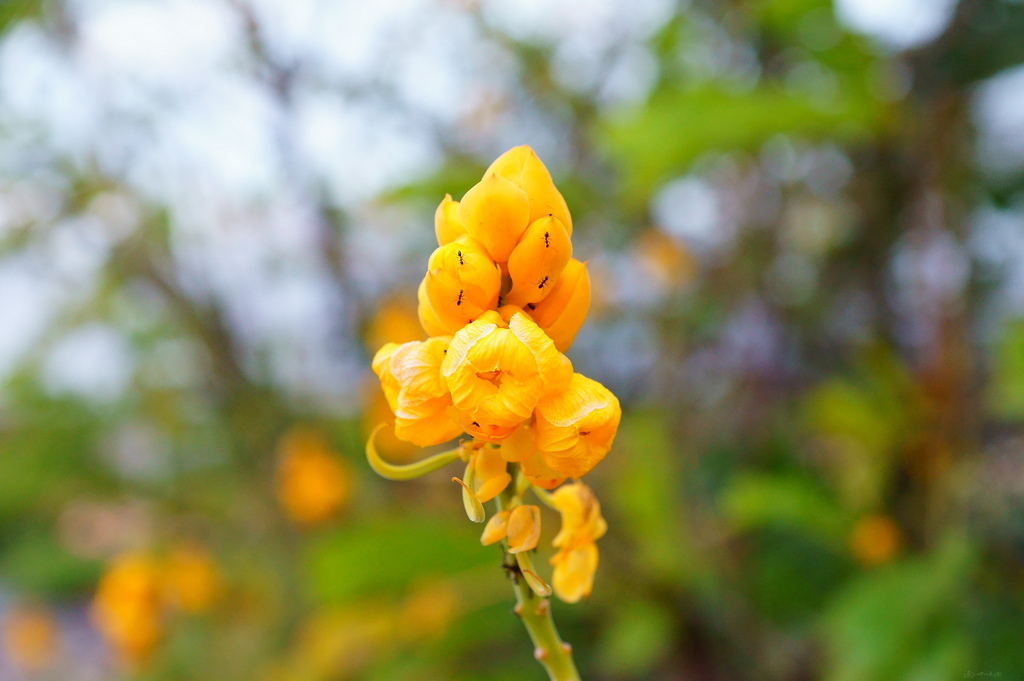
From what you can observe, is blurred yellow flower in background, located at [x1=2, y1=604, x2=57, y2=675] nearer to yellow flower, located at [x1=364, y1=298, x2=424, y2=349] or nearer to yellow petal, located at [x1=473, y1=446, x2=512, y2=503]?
yellow flower, located at [x1=364, y1=298, x2=424, y2=349]

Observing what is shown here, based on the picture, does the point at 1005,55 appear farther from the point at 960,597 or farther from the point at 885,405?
the point at 960,597

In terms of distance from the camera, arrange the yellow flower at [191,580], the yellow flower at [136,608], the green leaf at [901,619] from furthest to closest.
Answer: the yellow flower at [191,580], the yellow flower at [136,608], the green leaf at [901,619]

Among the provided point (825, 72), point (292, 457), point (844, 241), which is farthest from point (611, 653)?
point (825, 72)

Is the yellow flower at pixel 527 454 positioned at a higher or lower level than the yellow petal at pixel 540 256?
lower

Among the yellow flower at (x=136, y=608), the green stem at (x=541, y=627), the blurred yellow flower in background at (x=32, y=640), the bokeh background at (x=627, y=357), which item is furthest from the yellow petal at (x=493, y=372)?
the blurred yellow flower in background at (x=32, y=640)

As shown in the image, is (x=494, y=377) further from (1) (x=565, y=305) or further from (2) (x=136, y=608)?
(2) (x=136, y=608)

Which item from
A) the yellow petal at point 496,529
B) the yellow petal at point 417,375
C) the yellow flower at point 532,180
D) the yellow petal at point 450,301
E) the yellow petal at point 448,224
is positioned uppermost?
the yellow petal at point 448,224

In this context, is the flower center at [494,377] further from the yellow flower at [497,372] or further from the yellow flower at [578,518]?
the yellow flower at [578,518]
